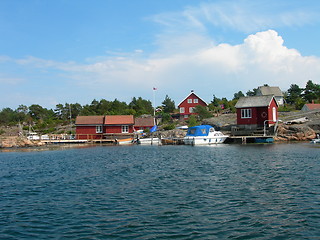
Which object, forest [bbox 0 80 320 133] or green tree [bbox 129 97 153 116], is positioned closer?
forest [bbox 0 80 320 133]

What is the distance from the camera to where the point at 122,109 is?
83.4m

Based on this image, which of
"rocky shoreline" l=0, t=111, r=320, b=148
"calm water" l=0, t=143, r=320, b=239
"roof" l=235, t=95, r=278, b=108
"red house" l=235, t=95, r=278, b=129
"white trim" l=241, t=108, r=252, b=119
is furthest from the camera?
"white trim" l=241, t=108, r=252, b=119

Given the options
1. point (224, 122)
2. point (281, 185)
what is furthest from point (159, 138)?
point (281, 185)

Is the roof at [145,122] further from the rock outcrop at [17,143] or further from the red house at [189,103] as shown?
the rock outcrop at [17,143]

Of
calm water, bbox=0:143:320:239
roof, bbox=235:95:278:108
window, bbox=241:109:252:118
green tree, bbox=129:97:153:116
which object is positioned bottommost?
calm water, bbox=0:143:320:239

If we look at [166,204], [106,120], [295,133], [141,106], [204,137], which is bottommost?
[166,204]

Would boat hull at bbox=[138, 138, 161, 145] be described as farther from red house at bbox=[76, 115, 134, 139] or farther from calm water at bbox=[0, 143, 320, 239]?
calm water at bbox=[0, 143, 320, 239]

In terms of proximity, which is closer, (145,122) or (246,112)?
(246,112)

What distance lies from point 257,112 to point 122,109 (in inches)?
1674

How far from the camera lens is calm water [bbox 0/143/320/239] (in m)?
10.9

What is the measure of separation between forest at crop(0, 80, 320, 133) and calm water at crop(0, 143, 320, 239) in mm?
46618

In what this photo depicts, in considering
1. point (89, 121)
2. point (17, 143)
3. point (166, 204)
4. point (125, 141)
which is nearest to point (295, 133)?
point (125, 141)

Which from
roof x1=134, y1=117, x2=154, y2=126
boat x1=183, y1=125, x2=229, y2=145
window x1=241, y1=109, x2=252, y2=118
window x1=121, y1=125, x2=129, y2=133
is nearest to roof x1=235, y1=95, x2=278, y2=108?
window x1=241, y1=109, x2=252, y2=118

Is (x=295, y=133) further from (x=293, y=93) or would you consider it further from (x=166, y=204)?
(x=166, y=204)
